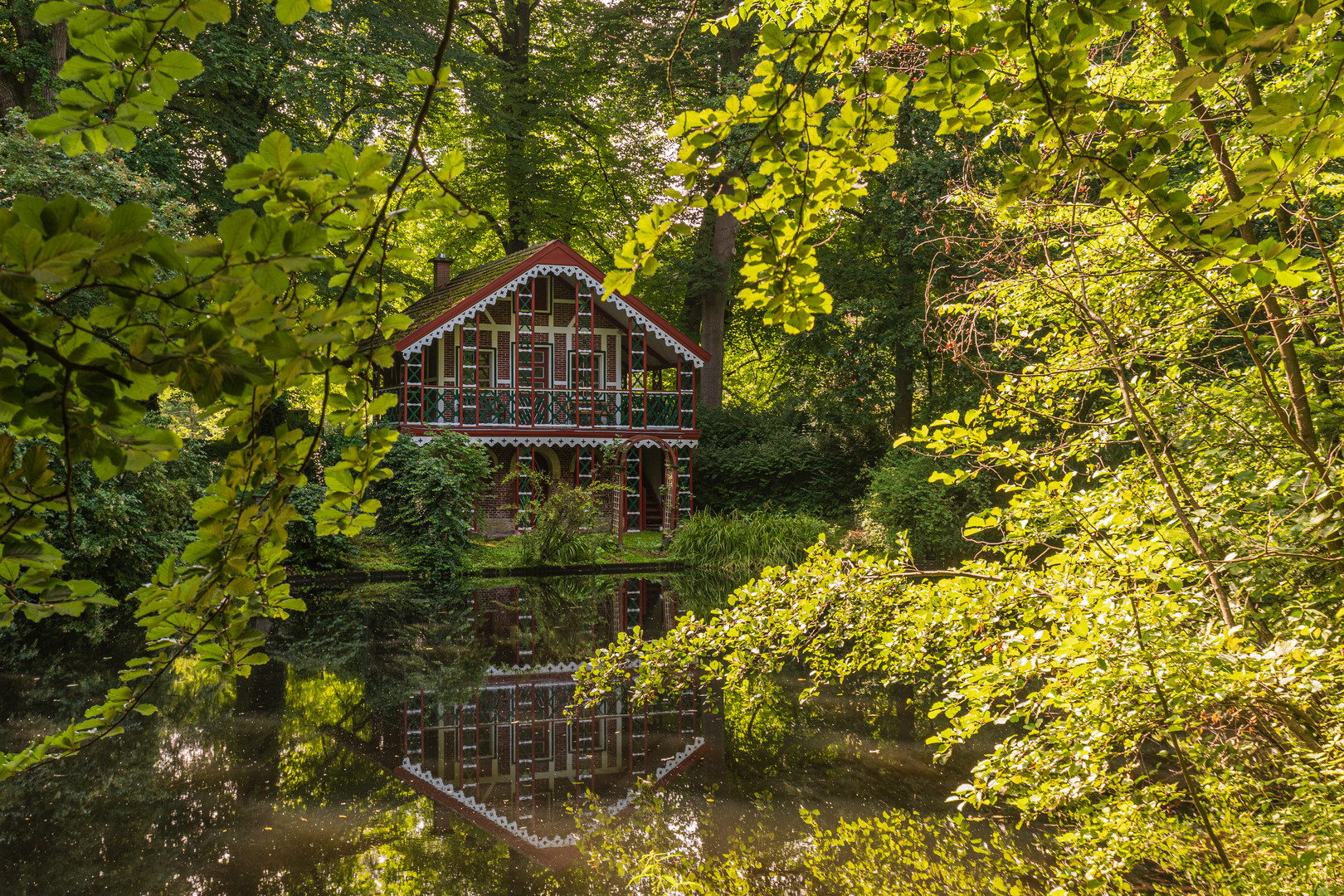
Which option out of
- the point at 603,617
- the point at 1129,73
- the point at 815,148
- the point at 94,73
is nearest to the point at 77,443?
the point at 94,73

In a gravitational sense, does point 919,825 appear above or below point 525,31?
below

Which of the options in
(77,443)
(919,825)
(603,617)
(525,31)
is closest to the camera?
(77,443)

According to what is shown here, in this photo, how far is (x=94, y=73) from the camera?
977 mm

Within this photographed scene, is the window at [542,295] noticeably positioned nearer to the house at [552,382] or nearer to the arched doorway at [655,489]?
the house at [552,382]

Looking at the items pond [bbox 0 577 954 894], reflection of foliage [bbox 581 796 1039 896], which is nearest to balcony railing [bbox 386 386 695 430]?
pond [bbox 0 577 954 894]

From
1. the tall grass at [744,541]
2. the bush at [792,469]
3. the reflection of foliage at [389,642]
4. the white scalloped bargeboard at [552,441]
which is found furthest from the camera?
the bush at [792,469]

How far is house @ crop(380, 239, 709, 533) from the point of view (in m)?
20.2

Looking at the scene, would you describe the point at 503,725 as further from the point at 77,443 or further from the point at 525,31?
the point at 525,31

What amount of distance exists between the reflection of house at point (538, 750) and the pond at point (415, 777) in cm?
2

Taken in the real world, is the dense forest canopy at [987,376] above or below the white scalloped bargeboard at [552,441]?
below

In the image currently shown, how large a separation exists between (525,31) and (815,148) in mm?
27873

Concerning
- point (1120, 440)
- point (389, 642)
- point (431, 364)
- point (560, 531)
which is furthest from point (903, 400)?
point (1120, 440)

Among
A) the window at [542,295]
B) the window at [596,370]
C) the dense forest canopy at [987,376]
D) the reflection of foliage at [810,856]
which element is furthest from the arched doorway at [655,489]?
the reflection of foliage at [810,856]

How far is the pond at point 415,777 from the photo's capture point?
14.2 ft
